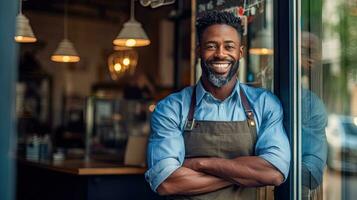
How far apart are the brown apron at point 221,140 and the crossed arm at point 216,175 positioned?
0.36 ft

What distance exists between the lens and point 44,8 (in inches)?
453

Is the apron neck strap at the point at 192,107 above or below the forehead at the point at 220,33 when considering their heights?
below

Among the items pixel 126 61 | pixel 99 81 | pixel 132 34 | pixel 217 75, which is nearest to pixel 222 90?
pixel 217 75

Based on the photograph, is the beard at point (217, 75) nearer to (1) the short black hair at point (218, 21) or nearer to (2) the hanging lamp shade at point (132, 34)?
(1) the short black hair at point (218, 21)

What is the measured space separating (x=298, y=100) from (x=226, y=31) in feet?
2.17

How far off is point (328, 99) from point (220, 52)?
86 centimetres

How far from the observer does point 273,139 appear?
3447mm

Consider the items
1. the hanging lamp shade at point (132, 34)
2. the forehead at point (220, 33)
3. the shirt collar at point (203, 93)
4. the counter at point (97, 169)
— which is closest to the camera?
the forehead at point (220, 33)

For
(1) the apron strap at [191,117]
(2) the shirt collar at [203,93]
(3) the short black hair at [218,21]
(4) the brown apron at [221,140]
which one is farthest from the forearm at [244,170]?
(3) the short black hair at [218,21]

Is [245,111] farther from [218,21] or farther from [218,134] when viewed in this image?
[218,21]

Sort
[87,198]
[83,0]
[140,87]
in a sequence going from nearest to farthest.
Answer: [87,198], [140,87], [83,0]

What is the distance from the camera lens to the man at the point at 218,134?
334 cm

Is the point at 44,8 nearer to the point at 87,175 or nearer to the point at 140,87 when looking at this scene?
the point at 140,87

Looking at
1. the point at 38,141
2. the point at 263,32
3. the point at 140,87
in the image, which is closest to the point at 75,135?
the point at 140,87
